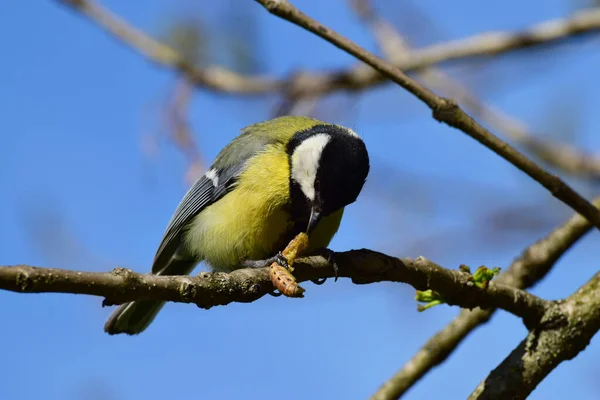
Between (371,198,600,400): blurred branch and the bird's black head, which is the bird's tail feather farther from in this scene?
(371,198,600,400): blurred branch

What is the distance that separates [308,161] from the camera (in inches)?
139

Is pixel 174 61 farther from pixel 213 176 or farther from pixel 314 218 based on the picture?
pixel 314 218

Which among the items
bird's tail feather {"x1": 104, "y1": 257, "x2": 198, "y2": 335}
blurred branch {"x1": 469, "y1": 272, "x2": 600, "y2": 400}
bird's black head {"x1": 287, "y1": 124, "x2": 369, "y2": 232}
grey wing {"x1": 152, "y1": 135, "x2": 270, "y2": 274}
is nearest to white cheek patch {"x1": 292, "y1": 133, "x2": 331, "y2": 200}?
bird's black head {"x1": 287, "y1": 124, "x2": 369, "y2": 232}

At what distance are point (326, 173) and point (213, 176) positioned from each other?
2.90 ft

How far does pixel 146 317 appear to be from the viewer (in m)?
3.83

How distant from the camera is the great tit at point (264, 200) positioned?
341 cm

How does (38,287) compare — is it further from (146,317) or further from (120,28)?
(120,28)

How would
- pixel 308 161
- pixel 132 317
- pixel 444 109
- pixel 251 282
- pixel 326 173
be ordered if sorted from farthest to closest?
1. pixel 132 317
2. pixel 308 161
3. pixel 326 173
4. pixel 444 109
5. pixel 251 282

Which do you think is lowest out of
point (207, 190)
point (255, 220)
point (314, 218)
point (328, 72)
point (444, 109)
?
point (444, 109)

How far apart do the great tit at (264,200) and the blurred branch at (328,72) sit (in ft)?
1.86

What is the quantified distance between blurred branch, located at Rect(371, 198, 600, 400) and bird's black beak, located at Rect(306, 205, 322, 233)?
72cm

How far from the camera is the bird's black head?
3.33 meters

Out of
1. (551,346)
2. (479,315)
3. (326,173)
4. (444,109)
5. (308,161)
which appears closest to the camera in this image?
(444,109)

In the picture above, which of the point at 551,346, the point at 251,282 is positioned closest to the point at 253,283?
the point at 251,282
